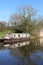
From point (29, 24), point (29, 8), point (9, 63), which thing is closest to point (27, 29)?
point (29, 24)

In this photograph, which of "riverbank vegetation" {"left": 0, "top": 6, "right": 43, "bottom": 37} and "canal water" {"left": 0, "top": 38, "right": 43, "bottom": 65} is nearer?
"canal water" {"left": 0, "top": 38, "right": 43, "bottom": 65}

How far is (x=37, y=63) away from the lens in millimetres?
15117

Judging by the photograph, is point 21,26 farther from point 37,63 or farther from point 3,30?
point 37,63

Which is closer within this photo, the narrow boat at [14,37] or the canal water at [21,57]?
the canal water at [21,57]

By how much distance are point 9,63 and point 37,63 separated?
237 cm

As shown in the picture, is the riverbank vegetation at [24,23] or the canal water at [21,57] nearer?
the canal water at [21,57]

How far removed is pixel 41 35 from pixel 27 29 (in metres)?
9.29

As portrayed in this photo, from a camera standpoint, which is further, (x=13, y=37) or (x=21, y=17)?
(x=21, y=17)

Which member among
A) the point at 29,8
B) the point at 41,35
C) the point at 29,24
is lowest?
the point at 41,35

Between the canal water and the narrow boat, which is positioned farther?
the narrow boat

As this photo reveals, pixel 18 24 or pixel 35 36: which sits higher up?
pixel 18 24

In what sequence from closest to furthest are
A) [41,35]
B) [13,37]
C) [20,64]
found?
[20,64]
[13,37]
[41,35]

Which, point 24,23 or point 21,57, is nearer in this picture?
point 21,57

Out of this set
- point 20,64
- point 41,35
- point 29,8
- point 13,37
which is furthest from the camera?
point 41,35
